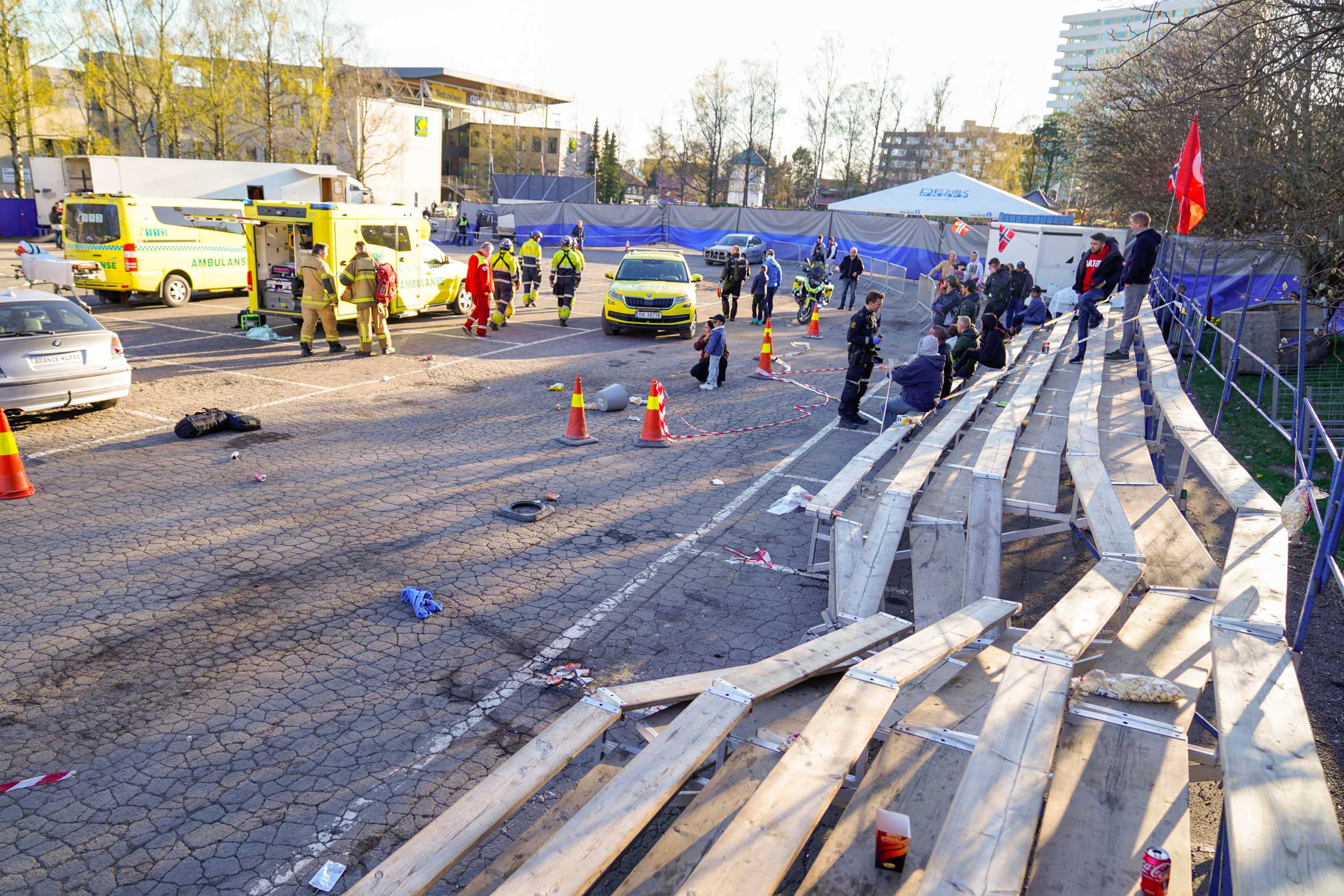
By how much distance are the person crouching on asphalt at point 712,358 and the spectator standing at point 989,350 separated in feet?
12.5

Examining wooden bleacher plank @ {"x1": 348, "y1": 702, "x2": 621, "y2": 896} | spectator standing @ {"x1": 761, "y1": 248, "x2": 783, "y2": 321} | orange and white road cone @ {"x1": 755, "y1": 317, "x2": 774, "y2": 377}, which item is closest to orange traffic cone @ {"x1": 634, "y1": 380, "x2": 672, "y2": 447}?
orange and white road cone @ {"x1": 755, "y1": 317, "x2": 774, "y2": 377}

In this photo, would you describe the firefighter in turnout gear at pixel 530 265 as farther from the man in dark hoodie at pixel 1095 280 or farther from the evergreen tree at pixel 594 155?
the evergreen tree at pixel 594 155

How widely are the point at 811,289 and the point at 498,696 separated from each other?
18173 millimetres

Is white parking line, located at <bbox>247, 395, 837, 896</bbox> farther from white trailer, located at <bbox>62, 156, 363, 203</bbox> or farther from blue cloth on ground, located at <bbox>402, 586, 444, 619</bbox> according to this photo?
white trailer, located at <bbox>62, 156, 363, 203</bbox>

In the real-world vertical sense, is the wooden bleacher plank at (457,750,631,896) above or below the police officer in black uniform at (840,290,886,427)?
below

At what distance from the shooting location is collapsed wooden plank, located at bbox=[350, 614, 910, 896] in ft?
9.43

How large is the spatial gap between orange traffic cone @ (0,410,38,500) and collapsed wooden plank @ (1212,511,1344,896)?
9308 millimetres

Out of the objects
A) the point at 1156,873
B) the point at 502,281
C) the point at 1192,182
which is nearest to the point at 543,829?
the point at 1156,873

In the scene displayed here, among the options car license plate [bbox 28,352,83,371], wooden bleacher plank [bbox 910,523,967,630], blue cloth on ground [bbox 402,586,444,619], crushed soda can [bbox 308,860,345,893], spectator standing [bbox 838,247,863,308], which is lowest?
crushed soda can [bbox 308,860,345,893]

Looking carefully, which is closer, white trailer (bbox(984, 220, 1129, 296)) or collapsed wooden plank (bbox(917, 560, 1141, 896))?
collapsed wooden plank (bbox(917, 560, 1141, 896))

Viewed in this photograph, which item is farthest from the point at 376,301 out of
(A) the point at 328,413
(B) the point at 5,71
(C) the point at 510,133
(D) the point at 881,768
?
(C) the point at 510,133

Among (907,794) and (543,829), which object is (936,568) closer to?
(907,794)

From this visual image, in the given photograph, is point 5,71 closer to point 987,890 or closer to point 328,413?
point 328,413

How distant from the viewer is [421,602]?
6008 mm
